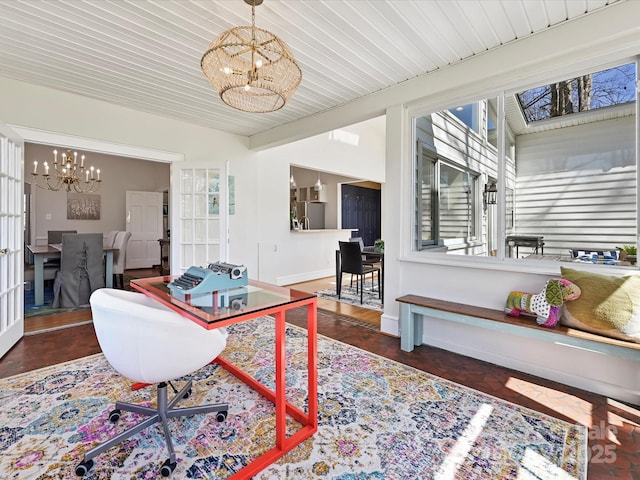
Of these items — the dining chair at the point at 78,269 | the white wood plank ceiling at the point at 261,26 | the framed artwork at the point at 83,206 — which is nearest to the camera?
the white wood plank ceiling at the point at 261,26

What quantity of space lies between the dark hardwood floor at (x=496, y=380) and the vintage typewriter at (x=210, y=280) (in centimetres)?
157

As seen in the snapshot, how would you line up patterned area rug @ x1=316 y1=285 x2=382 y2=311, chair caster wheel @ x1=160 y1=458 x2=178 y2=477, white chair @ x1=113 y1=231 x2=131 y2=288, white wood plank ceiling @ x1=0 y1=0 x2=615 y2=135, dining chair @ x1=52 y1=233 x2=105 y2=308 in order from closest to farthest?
chair caster wheel @ x1=160 y1=458 x2=178 y2=477
white wood plank ceiling @ x1=0 y1=0 x2=615 y2=135
dining chair @ x1=52 y1=233 x2=105 y2=308
patterned area rug @ x1=316 y1=285 x2=382 y2=311
white chair @ x1=113 y1=231 x2=131 y2=288

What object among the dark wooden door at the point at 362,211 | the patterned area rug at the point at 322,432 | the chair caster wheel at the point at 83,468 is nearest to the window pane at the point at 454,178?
the patterned area rug at the point at 322,432

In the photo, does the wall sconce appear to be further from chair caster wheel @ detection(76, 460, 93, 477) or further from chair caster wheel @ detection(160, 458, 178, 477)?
chair caster wheel @ detection(76, 460, 93, 477)

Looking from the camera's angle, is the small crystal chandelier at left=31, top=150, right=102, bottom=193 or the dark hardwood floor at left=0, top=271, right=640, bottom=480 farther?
the small crystal chandelier at left=31, top=150, right=102, bottom=193

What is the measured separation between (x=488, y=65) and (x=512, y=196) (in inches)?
43.3

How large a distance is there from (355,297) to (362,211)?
15.1 feet

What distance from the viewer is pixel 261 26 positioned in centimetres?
223

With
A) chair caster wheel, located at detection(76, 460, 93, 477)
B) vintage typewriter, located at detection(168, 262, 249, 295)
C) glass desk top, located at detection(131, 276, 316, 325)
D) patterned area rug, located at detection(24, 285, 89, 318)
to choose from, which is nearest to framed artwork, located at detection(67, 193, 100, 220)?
patterned area rug, located at detection(24, 285, 89, 318)

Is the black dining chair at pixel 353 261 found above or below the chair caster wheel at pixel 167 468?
above

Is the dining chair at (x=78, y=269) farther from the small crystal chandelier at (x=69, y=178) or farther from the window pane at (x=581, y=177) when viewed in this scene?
the window pane at (x=581, y=177)

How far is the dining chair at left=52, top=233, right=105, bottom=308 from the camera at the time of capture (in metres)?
4.20

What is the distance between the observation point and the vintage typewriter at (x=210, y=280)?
1.77 meters

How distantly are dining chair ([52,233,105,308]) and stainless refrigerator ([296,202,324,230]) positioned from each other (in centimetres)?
478
